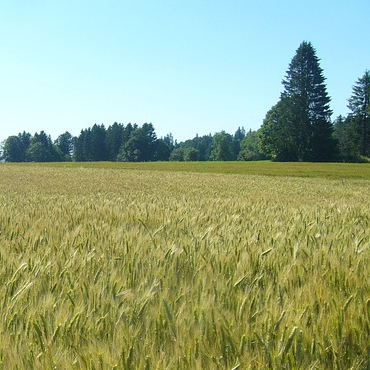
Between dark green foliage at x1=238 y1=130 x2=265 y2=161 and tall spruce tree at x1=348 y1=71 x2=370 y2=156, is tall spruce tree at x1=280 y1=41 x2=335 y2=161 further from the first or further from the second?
dark green foliage at x1=238 y1=130 x2=265 y2=161

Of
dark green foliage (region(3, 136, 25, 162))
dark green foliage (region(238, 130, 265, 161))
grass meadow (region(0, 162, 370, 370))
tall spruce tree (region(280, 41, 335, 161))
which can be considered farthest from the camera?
dark green foliage (region(3, 136, 25, 162))

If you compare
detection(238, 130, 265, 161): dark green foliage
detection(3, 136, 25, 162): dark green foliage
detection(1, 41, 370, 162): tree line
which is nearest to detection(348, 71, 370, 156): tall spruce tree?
detection(1, 41, 370, 162): tree line

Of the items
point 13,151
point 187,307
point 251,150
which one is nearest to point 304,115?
point 251,150

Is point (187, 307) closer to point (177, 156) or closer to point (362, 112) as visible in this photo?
point (362, 112)

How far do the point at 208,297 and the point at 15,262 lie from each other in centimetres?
132

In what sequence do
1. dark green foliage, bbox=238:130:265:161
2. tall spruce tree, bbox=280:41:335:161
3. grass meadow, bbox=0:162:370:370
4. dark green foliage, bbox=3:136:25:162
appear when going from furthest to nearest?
dark green foliage, bbox=3:136:25:162 → dark green foliage, bbox=238:130:265:161 → tall spruce tree, bbox=280:41:335:161 → grass meadow, bbox=0:162:370:370

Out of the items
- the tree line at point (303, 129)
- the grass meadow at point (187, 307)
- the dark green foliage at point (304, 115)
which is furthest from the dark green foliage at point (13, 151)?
the grass meadow at point (187, 307)

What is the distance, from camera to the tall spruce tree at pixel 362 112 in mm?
81125

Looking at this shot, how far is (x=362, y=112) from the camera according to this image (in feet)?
276

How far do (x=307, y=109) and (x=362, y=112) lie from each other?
20271 mm

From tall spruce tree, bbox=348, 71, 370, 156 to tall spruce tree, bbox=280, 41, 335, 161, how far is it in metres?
12.3

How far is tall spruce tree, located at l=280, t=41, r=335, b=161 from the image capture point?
69.0m

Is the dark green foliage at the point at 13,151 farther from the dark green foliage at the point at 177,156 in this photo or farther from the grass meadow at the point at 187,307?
the grass meadow at the point at 187,307

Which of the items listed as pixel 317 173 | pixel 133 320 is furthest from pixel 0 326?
pixel 317 173
